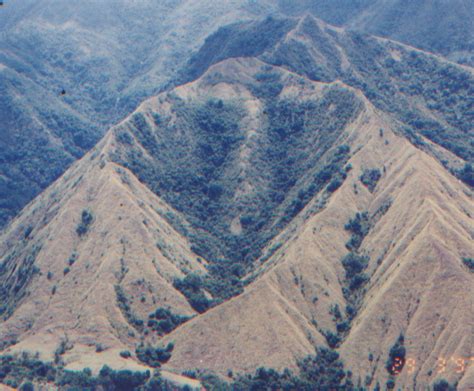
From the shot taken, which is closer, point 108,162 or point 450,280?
point 450,280

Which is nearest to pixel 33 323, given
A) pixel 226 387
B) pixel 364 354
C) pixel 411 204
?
pixel 226 387

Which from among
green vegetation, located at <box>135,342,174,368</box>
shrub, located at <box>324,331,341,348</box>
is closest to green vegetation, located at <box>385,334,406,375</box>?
shrub, located at <box>324,331,341,348</box>

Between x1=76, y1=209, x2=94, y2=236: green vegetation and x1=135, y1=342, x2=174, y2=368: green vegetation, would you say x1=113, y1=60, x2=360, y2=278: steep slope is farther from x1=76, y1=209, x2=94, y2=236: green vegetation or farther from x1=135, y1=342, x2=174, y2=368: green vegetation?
x1=135, y1=342, x2=174, y2=368: green vegetation

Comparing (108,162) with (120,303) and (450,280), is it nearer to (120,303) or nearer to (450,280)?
(120,303)

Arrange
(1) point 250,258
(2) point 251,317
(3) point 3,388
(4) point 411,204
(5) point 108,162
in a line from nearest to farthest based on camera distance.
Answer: (3) point 3,388 → (2) point 251,317 → (4) point 411,204 → (1) point 250,258 → (5) point 108,162

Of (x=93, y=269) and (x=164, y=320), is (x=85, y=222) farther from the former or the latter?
(x=164, y=320)

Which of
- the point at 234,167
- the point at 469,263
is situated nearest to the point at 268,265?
the point at 469,263
